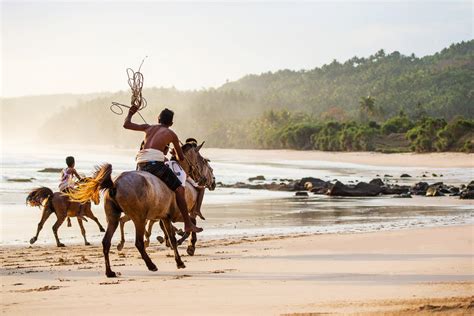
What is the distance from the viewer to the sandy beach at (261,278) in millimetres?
8109

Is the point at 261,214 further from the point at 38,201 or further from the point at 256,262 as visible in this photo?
the point at 256,262

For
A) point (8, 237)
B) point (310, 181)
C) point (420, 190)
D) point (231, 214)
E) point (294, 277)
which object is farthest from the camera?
point (310, 181)

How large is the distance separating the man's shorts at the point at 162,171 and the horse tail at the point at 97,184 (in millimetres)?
739

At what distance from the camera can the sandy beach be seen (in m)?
8.11

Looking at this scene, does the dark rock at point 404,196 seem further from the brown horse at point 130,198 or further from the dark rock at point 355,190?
the brown horse at point 130,198

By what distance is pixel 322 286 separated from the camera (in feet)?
31.1

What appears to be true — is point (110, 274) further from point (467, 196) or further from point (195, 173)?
point (467, 196)

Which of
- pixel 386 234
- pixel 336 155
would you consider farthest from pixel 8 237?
pixel 336 155

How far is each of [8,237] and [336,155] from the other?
72.2m

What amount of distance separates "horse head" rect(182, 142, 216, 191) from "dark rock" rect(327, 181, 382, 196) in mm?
17118

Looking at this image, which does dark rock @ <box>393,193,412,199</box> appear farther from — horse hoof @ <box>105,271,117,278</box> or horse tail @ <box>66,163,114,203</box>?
horse hoof @ <box>105,271,117,278</box>

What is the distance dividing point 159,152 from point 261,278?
9.14 feet

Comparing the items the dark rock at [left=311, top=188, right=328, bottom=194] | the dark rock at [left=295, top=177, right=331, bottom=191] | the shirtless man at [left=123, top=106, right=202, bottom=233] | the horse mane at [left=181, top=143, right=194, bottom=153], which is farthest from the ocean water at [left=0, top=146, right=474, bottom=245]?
the shirtless man at [left=123, top=106, right=202, bottom=233]

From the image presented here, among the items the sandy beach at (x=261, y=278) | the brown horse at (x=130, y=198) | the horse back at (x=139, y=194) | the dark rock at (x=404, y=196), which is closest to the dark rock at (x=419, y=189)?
the dark rock at (x=404, y=196)
